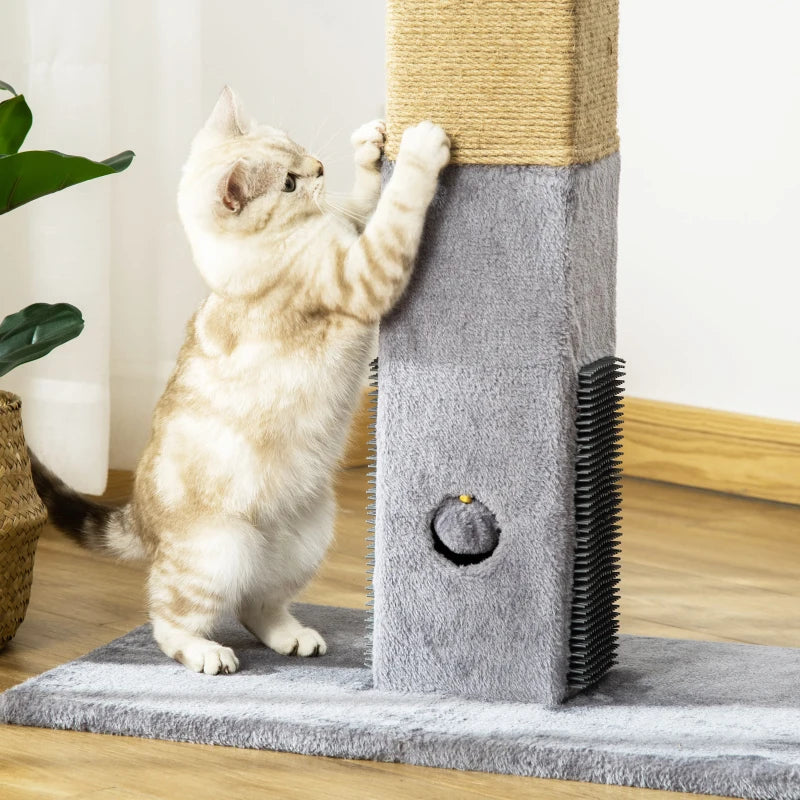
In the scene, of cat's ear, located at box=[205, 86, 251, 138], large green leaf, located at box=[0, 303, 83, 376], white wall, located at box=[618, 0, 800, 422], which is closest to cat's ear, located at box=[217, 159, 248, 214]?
cat's ear, located at box=[205, 86, 251, 138]

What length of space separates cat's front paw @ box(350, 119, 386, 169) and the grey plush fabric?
144 millimetres

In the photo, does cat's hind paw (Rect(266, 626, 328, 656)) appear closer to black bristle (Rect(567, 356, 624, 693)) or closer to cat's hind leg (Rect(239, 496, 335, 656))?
cat's hind leg (Rect(239, 496, 335, 656))

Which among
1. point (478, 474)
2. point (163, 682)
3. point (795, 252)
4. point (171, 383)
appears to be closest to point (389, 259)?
point (478, 474)

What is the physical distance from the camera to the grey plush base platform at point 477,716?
1321mm

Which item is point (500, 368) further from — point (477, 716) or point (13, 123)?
point (13, 123)

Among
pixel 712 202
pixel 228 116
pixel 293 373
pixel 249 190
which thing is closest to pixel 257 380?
pixel 293 373

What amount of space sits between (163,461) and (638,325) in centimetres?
134

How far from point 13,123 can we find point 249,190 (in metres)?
0.37

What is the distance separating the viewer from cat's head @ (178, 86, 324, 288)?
1501 millimetres

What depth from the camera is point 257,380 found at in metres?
1.54

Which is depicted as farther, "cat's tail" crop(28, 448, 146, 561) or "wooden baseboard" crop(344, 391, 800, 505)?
"wooden baseboard" crop(344, 391, 800, 505)

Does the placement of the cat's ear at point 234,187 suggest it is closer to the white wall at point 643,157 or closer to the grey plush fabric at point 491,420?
the grey plush fabric at point 491,420

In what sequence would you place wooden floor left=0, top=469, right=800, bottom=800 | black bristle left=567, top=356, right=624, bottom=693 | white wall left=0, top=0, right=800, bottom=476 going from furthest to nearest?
white wall left=0, top=0, right=800, bottom=476
black bristle left=567, top=356, right=624, bottom=693
wooden floor left=0, top=469, right=800, bottom=800

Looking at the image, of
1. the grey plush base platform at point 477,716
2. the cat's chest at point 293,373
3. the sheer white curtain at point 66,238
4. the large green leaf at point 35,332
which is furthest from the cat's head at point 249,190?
the sheer white curtain at point 66,238
